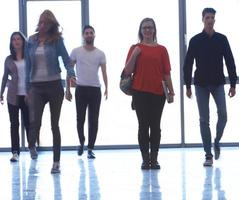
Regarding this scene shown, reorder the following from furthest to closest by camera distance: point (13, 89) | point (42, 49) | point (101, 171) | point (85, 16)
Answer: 1. point (85, 16)
2. point (13, 89)
3. point (101, 171)
4. point (42, 49)

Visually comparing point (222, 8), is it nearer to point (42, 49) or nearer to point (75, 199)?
point (42, 49)

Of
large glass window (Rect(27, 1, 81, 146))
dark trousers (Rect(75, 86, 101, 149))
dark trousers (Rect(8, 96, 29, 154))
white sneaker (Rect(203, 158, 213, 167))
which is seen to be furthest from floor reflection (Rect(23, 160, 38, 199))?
large glass window (Rect(27, 1, 81, 146))

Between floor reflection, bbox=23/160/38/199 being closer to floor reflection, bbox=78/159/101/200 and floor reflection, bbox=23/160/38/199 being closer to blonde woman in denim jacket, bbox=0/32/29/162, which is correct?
floor reflection, bbox=78/159/101/200

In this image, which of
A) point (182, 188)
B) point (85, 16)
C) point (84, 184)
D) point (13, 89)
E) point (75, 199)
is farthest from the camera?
point (85, 16)

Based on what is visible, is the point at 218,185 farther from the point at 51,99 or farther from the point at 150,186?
the point at 51,99

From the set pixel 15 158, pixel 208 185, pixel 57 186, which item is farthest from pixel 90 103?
pixel 208 185

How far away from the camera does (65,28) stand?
8.85m

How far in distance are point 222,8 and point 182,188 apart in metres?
4.40

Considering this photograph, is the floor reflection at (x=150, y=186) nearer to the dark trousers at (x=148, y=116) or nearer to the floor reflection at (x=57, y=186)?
the dark trousers at (x=148, y=116)

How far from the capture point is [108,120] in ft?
29.0

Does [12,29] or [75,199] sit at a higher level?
[12,29]

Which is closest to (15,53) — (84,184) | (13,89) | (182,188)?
(13,89)

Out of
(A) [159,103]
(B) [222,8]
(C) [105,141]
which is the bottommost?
(C) [105,141]

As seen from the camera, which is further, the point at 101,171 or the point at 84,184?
the point at 101,171
